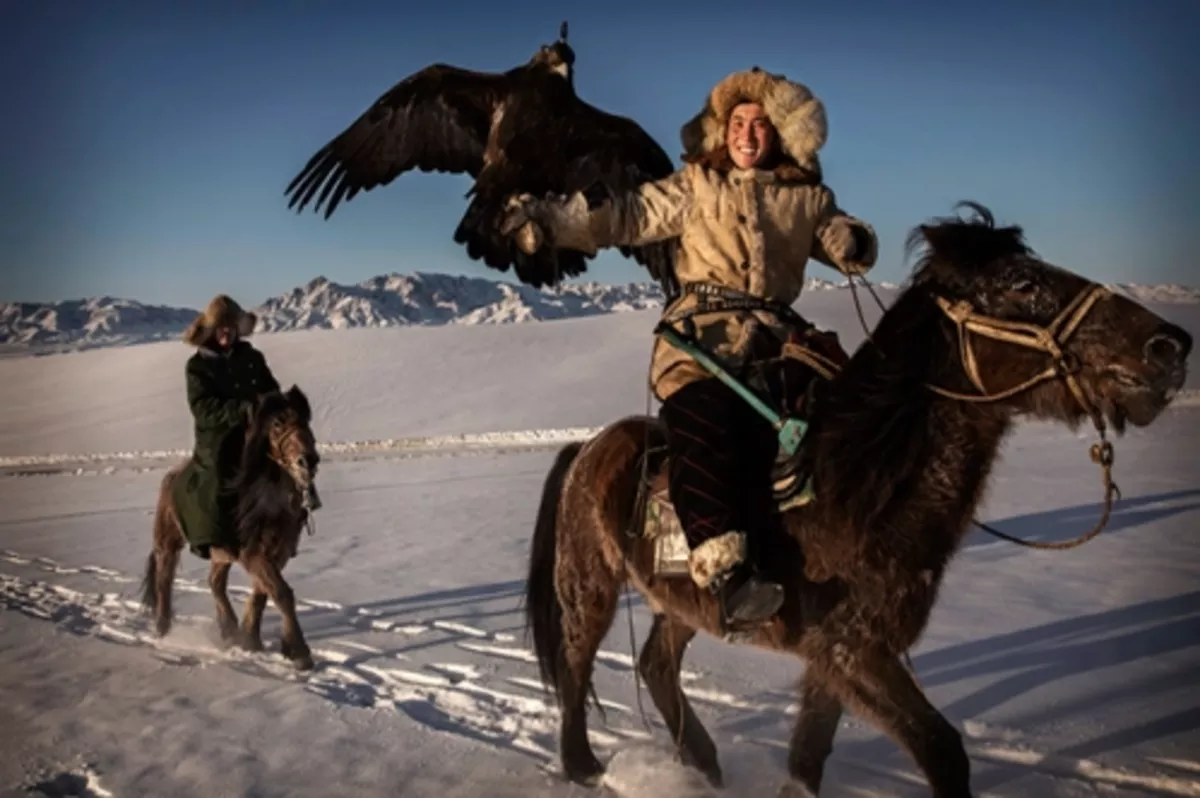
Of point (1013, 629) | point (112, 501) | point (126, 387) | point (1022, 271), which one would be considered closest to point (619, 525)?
point (1022, 271)

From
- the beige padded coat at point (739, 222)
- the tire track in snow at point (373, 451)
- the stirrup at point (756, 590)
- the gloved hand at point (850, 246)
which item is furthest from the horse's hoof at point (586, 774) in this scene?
the tire track in snow at point (373, 451)

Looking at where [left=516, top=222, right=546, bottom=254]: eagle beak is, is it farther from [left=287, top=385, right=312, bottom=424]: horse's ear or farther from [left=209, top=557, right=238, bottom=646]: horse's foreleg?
[left=209, top=557, right=238, bottom=646]: horse's foreleg

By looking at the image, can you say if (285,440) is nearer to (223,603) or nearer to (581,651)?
(223,603)

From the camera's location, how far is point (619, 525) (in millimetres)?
3314

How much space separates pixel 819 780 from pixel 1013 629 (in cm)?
293

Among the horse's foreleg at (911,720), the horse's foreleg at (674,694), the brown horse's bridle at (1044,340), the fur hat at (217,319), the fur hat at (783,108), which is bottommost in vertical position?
the horse's foreleg at (674,694)

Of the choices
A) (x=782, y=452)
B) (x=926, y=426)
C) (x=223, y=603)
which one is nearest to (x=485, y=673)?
(x=223, y=603)

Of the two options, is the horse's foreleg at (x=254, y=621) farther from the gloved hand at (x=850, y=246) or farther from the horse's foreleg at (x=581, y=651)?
the gloved hand at (x=850, y=246)

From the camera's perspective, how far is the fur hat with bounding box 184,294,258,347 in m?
5.46

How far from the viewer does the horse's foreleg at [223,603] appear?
223 inches

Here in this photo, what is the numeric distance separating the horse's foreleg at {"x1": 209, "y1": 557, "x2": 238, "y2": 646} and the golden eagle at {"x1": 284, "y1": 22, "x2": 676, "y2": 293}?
122 inches

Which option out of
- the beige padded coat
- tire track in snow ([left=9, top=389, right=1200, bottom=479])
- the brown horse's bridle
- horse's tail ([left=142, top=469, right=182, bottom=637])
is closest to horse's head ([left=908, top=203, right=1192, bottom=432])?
the brown horse's bridle

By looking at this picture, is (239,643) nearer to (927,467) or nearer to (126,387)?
(927,467)

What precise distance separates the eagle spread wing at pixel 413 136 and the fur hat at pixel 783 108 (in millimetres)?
913
